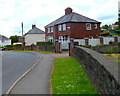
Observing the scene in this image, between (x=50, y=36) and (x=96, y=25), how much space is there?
12383mm

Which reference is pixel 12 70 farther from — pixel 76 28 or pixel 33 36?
pixel 33 36

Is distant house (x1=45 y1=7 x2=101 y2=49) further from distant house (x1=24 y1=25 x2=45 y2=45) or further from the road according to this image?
distant house (x1=24 y1=25 x2=45 y2=45)

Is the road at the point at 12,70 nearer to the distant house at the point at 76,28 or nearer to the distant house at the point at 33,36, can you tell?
the distant house at the point at 76,28

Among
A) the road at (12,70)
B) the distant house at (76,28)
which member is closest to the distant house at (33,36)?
the distant house at (76,28)

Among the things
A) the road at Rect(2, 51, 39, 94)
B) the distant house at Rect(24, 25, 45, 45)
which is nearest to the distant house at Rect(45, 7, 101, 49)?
the road at Rect(2, 51, 39, 94)

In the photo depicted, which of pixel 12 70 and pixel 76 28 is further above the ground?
pixel 76 28

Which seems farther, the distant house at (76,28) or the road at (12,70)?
the distant house at (76,28)

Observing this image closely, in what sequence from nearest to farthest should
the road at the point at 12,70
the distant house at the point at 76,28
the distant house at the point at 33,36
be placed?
the road at the point at 12,70, the distant house at the point at 76,28, the distant house at the point at 33,36

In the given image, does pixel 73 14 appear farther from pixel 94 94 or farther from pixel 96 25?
pixel 94 94

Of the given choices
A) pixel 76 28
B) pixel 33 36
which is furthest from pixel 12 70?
pixel 33 36

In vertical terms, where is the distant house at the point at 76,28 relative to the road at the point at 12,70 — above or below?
above

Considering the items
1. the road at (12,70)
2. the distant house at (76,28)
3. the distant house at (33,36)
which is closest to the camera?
the road at (12,70)

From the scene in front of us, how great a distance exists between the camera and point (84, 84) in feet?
24.1

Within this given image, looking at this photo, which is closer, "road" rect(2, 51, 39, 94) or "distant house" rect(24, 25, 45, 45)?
"road" rect(2, 51, 39, 94)
